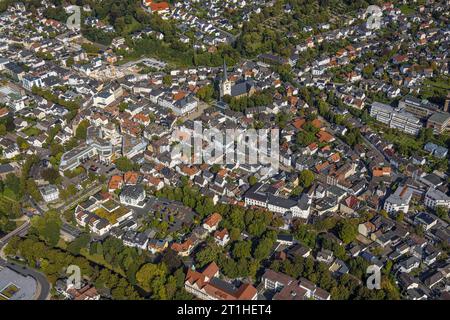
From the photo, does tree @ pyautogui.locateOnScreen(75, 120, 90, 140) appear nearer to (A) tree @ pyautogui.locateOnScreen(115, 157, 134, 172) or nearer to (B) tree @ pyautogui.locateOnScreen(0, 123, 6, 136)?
(A) tree @ pyautogui.locateOnScreen(115, 157, 134, 172)

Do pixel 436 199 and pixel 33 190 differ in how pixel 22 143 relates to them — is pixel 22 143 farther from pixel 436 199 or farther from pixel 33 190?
pixel 436 199

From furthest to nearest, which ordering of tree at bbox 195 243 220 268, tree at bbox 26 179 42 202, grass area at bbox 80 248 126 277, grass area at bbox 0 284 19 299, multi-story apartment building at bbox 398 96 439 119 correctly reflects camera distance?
multi-story apartment building at bbox 398 96 439 119, tree at bbox 26 179 42 202, grass area at bbox 80 248 126 277, tree at bbox 195 243 220 268, grass area at bbox 0 284 19 299

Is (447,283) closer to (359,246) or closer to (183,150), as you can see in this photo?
(359,246)

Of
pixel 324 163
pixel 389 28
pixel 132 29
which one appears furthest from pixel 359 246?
pixel 132 29

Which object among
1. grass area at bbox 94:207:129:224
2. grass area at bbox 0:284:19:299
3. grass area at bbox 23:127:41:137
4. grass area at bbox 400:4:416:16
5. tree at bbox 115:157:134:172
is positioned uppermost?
grass area at bbox 400:4:416:16

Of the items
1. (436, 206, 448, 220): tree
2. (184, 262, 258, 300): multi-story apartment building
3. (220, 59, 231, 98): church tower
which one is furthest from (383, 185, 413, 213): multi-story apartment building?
(220, 59, 231, 98): church tower

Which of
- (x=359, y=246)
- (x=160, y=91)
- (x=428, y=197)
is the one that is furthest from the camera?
(x=160, y=91)
